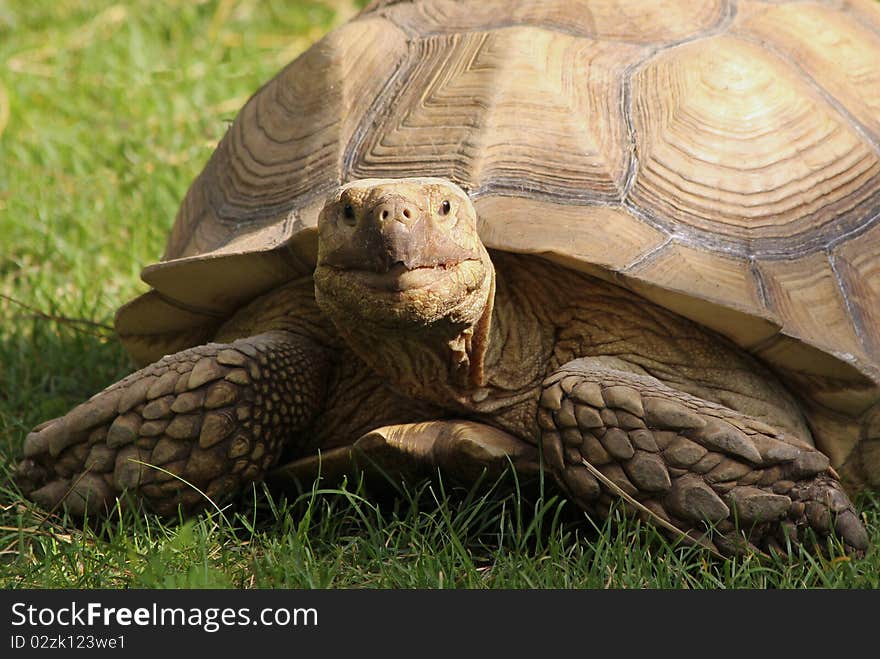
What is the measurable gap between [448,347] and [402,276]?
13.4 inches

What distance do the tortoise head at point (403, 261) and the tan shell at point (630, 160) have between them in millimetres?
196

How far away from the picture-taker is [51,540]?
315cm

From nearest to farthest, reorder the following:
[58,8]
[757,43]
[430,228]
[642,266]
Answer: [430,228] < [642,266] < [757,43] < [58,8]

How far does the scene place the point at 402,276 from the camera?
286cm

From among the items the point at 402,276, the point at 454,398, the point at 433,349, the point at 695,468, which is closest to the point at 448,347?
the point at 433,349

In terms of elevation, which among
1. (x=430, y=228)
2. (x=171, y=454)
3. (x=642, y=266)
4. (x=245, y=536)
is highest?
(x=430, y=228)

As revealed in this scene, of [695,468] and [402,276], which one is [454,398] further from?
[695,468]

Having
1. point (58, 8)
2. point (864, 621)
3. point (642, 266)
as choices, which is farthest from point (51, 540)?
point (58, 8)

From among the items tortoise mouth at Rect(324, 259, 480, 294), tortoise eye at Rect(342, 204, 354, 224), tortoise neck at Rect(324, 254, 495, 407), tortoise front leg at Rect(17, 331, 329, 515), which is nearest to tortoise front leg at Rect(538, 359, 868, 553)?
tortoise neck at Rect(324, 254, 495, 407)

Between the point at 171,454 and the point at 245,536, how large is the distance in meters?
0.29

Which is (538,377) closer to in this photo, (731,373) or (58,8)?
(731,373)

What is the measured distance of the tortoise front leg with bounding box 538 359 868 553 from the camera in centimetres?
292

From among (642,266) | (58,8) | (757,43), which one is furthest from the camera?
(58,8)

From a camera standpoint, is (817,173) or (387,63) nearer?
(817,173)
